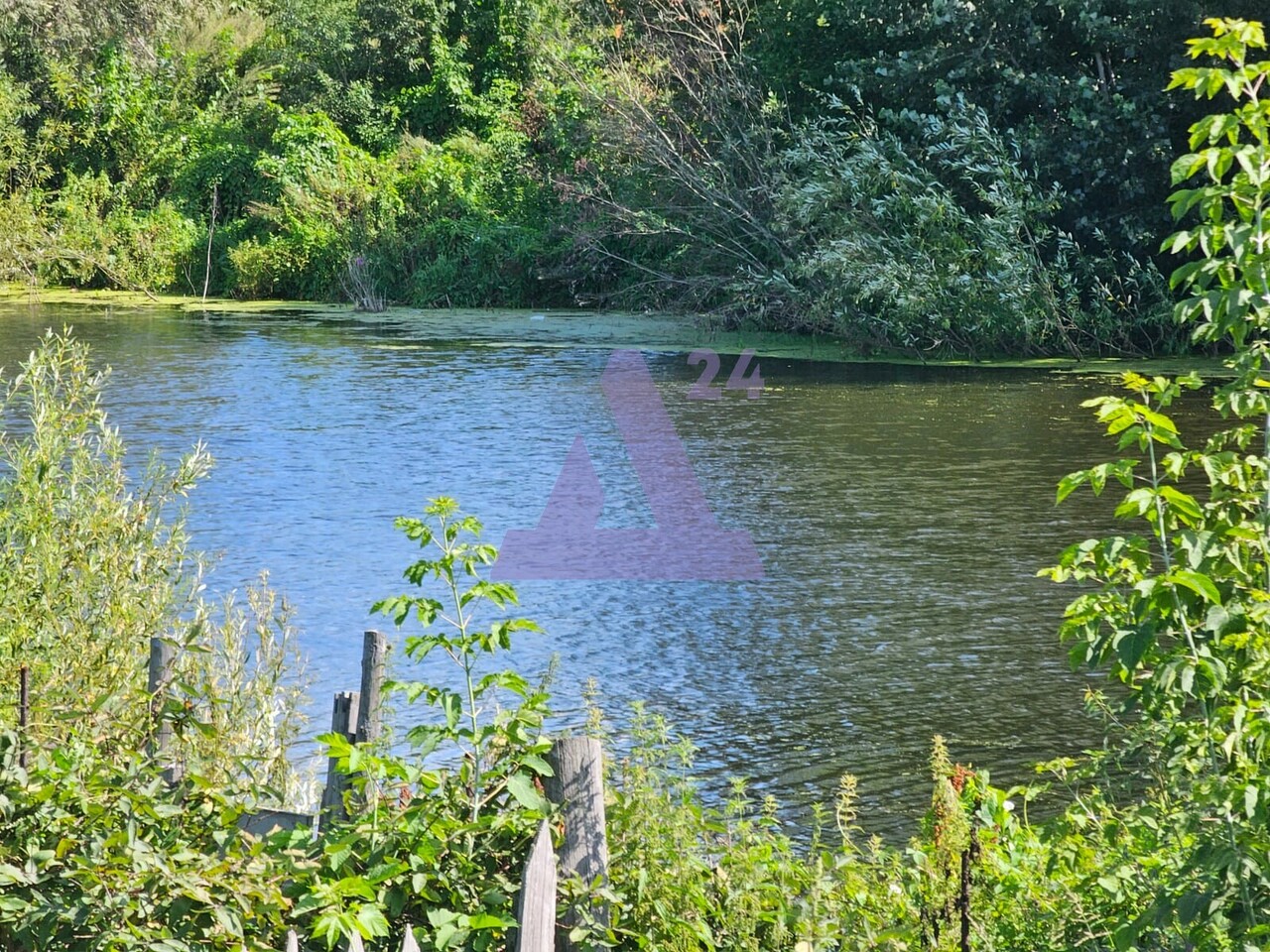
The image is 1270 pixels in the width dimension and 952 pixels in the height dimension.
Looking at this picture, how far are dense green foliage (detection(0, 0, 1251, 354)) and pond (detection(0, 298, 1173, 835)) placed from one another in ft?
4.86

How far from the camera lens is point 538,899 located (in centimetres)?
238

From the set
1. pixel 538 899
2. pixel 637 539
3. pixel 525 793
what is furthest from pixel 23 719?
pixel 637 539

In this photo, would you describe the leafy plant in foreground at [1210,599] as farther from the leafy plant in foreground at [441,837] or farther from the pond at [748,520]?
the pond at [748,520]

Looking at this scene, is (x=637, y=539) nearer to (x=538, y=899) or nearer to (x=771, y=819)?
(x=771, y=819)

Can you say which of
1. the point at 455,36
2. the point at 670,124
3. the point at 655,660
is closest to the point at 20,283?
the point at 455,36

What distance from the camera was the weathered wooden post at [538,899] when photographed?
7.75 feet

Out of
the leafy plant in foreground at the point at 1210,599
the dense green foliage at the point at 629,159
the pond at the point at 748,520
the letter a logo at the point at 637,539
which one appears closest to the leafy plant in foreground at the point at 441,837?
the leafy plant in foreground at the point at 1210,599

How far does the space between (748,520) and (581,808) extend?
610cm

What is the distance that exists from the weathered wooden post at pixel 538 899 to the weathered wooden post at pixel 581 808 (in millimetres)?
267

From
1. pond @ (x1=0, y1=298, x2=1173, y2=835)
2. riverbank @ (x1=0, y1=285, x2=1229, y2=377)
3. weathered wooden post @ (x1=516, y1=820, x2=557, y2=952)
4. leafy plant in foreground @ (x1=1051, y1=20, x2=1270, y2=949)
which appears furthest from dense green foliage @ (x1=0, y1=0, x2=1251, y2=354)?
weathered wooden post @ (x1=516, y1=820, x2=557, y2=952)

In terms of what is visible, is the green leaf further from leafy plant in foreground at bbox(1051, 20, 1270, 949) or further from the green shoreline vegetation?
leafy plant in foreground at bbox(1051, 20, 1270, 949)

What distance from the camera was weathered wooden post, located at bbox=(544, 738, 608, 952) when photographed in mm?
2695

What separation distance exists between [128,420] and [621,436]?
12.5 feet

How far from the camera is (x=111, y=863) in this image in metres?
2.39
